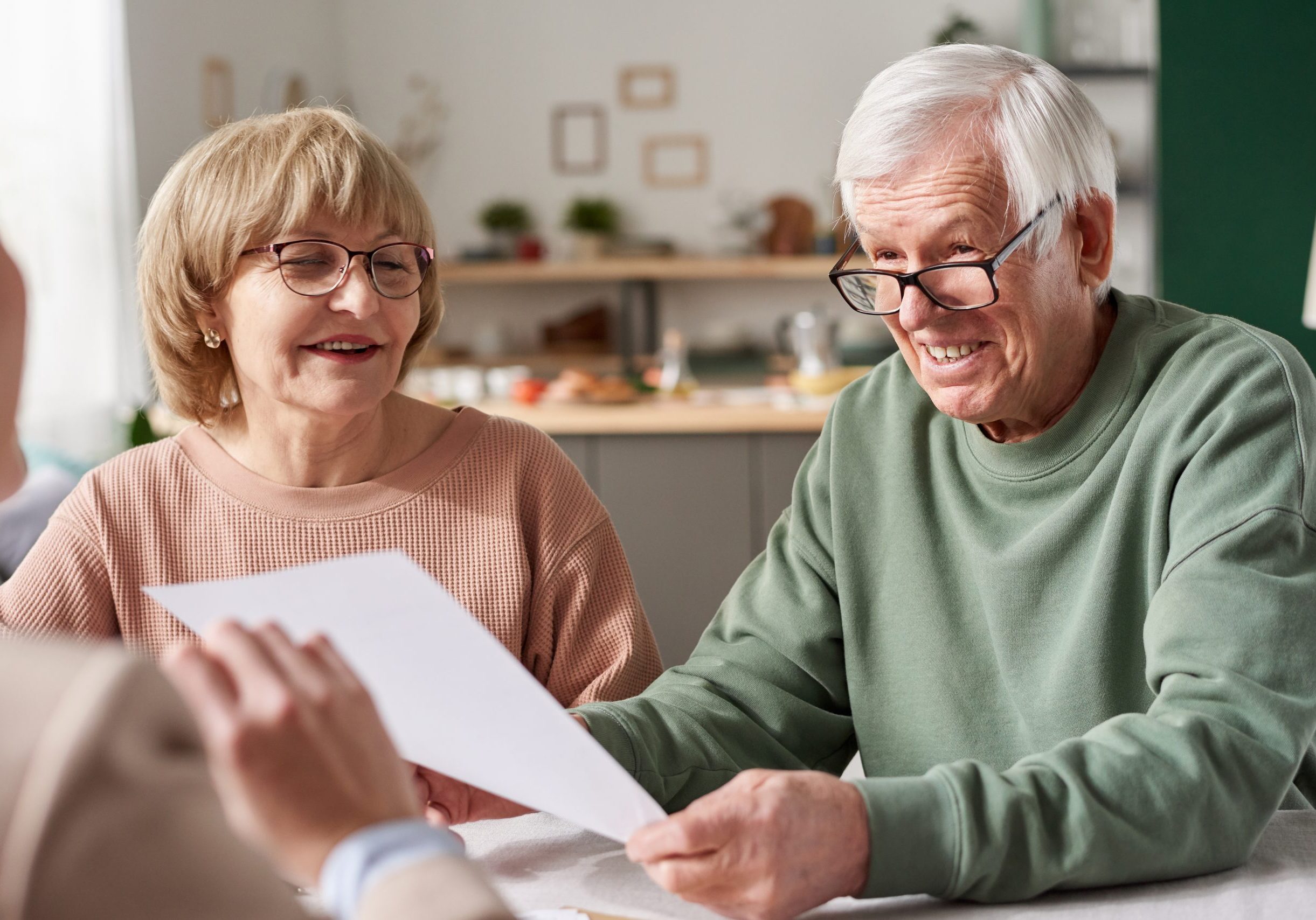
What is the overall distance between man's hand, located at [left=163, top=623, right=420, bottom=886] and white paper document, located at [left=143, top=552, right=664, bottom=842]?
0.21 m

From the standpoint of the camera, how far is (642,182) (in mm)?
6738

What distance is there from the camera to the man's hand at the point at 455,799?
102 centimetres

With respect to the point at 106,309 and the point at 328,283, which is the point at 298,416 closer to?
the point at 328,283

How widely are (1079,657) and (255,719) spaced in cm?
78

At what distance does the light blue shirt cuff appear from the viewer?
1.51 feet

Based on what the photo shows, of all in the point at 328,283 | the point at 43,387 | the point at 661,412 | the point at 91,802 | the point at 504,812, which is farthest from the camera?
the point at 43,387

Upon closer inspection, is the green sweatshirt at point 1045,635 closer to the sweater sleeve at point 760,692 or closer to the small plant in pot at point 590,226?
the sweater sleeve at point 760,692

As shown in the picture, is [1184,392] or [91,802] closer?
[91,802]

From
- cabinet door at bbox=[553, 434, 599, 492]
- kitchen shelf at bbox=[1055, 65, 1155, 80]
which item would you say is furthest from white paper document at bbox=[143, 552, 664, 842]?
kitchen shelf at bbox=[1055, 65, 1155, 80]

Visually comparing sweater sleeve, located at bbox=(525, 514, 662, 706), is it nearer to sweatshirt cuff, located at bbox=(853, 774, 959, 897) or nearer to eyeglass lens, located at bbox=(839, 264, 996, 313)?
eyeglass lens, located at bbox=(839, 264, 996, 313)

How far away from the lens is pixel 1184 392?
3.43ft

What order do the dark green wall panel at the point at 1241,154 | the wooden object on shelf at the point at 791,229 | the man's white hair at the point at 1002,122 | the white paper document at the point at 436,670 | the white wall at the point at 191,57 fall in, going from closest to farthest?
the white paper document at the point at 436,670 → the man's white hair at the point at 1002,122 → the dark green wall panel at the point at 1241,154 → the white wall at the point at 191,57 → the wooden object on shelf at the point at 791,229

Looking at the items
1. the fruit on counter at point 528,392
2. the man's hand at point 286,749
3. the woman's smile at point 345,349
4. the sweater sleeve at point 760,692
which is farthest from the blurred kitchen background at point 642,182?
the man's hand at point 286,749

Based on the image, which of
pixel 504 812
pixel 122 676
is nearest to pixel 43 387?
pixel 504 812
